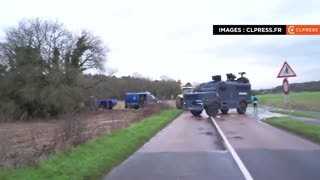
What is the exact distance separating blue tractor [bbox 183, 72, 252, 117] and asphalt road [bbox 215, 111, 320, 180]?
19.3 m

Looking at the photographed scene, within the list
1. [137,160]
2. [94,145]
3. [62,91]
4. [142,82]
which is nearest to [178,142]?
[94,145]

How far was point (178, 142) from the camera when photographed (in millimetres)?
19219

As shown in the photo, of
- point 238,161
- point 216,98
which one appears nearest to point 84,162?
point 238,161

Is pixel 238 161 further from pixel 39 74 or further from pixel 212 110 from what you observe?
pixel 39 74

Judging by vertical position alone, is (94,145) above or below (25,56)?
below

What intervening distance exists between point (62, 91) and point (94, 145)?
41496mm

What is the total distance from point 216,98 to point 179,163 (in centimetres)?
2819

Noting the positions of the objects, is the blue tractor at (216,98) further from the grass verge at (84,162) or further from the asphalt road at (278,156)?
the grass verge at (84,162)

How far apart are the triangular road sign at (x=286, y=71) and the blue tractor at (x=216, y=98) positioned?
49.7 feet

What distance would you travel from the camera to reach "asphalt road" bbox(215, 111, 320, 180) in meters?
11.1

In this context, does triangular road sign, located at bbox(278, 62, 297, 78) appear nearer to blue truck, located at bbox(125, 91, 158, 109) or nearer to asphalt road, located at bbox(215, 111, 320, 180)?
asphalt road, located at bbox(215, 111, 320, 180)

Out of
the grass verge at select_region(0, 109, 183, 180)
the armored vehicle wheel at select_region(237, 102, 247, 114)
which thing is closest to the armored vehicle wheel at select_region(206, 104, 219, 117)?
the armored vehicle wheel at select_region(237, 102, 247, 114)

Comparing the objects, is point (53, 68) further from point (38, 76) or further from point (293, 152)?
point (293, 152)

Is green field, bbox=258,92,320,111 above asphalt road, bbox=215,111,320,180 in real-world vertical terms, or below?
above
